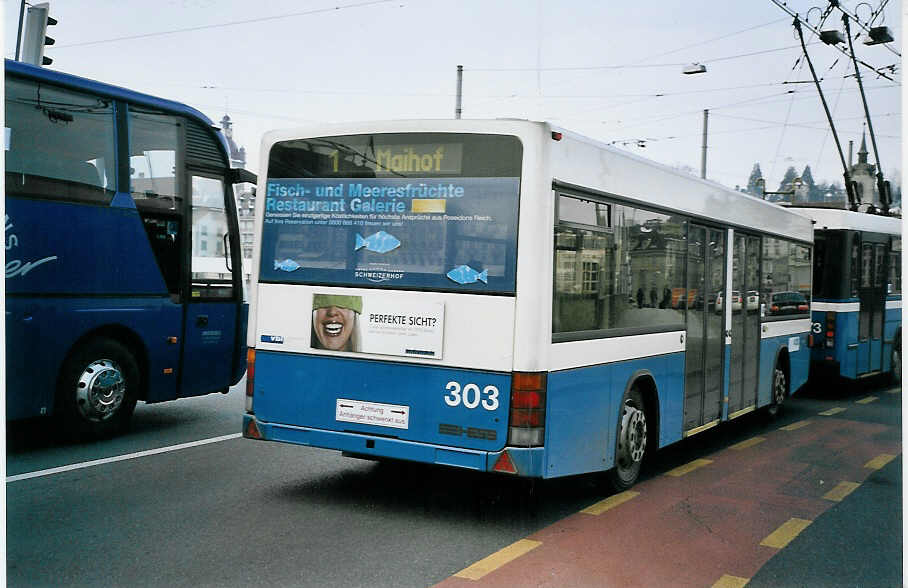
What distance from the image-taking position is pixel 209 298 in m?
10.4

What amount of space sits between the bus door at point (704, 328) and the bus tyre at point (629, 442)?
46.1 inches

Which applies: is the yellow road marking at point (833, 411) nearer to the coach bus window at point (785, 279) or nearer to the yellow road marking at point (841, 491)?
the coach bus window at point (785, 279)

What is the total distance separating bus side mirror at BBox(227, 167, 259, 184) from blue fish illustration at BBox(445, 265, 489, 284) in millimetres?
5027

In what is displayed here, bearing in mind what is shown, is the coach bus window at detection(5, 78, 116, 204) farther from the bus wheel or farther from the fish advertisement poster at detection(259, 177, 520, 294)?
the bus wheel

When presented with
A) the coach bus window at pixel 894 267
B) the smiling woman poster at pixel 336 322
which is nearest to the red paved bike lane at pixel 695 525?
the smiling woman poster at pixel 336 322

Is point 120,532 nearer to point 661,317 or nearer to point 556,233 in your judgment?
point 556,233

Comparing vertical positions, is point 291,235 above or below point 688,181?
below

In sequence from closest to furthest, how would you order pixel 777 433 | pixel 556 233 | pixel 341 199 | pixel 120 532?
pixel 120 532 < pixel 556 233 < pixel 341 199 < pixel 777 433

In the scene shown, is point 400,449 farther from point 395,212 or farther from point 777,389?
point 777,389

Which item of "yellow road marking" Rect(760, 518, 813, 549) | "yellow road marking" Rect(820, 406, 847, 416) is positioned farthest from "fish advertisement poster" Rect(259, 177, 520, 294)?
"yellow road marking" Rect(820, 406, 847, 416)

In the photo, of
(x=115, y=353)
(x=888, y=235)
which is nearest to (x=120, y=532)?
(x=115, y=353)

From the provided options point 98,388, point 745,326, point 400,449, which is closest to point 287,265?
point 400,449

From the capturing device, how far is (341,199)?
693 centimetres

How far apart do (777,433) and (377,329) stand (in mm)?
6545
